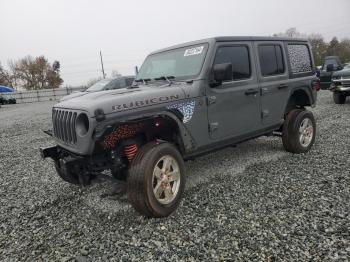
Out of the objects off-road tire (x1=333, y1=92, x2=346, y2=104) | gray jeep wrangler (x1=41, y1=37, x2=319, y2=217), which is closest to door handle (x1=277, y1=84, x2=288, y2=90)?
gray jeep wrangler (x1=41, y1=37, x2=319, y2=217)

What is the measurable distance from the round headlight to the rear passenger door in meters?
2.85

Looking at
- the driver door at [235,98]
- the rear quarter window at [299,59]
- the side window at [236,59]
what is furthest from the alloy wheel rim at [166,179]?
the rear quarter window at [299,59]

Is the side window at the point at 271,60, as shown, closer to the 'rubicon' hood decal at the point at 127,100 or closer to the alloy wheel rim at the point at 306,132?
the alloy wheel rim at the point at 306,132

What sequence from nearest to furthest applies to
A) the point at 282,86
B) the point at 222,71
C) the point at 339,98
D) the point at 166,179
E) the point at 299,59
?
the point at 166,179 < the point at 222,71 < the point at 282,86 < the point at 299,59 < the point at 339,98

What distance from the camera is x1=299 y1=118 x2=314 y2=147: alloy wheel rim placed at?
5.85m

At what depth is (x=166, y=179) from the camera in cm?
370

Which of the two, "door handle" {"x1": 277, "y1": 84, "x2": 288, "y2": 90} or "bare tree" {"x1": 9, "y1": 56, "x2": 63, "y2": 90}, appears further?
"bare tree" {"x1": 9, "y1": 56, "x2": 63, "y2": 90}

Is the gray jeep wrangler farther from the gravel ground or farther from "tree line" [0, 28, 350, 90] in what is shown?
"tree line" [0, 28, 350, 90]

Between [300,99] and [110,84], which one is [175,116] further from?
[110,84]

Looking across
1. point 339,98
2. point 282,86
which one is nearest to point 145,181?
point 282,86

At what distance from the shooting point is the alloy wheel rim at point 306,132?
5.85m

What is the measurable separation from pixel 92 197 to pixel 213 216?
1.80 meters

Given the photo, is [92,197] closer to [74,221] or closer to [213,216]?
[74,221]

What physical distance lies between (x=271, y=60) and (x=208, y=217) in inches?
119
